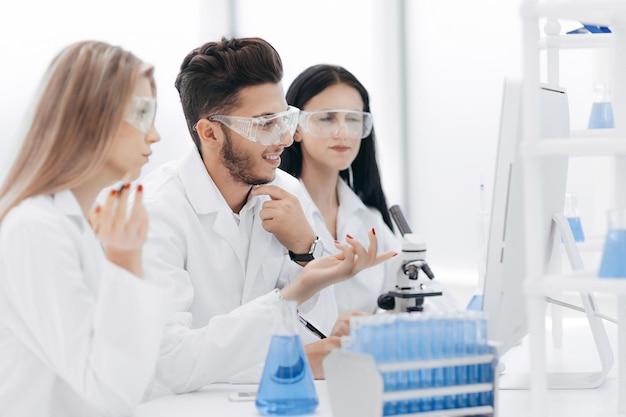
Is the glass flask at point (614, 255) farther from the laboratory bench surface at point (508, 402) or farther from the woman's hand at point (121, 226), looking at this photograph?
the woman's hand at point (121, 226)

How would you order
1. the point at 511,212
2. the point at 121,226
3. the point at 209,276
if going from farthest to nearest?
the point at 209,276, the point at 511,212, the point at 121,226

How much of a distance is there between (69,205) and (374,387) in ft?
2.37

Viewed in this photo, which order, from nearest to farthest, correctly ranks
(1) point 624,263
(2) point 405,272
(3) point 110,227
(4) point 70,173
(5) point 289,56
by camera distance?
(1) point 624,263
(3) point 110,227
(4) point 70,173
(2) point 405,272
(5) point 289,56

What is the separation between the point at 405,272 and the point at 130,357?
0.71m

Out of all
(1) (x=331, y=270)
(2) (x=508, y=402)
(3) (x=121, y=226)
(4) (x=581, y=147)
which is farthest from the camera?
(1) (x=331, y=270)

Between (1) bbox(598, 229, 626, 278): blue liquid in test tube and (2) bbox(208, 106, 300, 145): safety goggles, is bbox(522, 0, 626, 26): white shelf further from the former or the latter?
(2) bbox(208, 106, 300, 145): safety goggles

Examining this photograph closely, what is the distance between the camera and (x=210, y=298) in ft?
8.40

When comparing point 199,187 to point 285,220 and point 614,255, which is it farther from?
point 614,255

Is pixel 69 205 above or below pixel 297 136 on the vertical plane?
above

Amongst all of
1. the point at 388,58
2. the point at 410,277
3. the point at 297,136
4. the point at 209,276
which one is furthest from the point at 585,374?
the point at 388,58

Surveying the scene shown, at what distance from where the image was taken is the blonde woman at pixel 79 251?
1696mm

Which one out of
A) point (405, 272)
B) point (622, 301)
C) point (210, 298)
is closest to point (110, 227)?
point (405, 272)

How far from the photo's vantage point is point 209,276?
8.41 ft

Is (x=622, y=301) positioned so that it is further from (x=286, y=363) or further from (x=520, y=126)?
(x=286, y=363)
